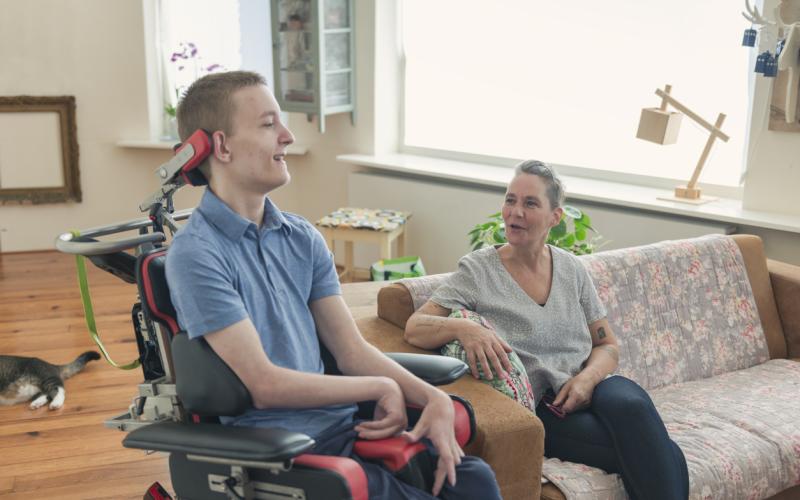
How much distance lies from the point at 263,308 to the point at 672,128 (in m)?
2.58

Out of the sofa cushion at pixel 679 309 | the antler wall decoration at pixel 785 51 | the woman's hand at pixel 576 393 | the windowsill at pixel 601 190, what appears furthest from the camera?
the windowsill at pixel 601 190

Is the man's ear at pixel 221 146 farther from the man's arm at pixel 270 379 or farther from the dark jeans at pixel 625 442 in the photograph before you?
the dark jeans at pixel 625 442

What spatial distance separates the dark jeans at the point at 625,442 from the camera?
2.08 m

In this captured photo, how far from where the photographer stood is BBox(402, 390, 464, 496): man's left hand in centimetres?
167

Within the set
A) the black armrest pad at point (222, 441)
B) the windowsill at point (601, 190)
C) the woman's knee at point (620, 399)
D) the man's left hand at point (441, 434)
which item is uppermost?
the windowsill at point (601, 190)

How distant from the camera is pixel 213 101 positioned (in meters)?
1.68

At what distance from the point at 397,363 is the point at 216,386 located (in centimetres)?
41

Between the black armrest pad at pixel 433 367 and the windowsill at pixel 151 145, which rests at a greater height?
the windowsill at pixel 151 145

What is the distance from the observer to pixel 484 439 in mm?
1950

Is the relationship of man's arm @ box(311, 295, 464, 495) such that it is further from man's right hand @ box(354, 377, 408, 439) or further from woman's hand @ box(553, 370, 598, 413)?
woman's hand @ box(553, 370, 598, 413)

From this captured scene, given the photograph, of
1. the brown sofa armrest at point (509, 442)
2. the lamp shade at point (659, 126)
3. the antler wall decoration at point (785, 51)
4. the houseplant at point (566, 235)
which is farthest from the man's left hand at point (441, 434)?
the lamp shade at point (659, 126)

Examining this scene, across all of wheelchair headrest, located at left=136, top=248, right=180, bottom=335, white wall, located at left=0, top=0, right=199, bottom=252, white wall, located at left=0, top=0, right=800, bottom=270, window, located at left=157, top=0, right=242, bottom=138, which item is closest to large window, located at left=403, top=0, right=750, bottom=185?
white wall, located at left=0, top=0, right=800, bottom=270

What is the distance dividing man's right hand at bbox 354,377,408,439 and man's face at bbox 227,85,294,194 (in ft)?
1.43

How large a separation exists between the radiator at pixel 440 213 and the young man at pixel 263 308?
93.8 inches
